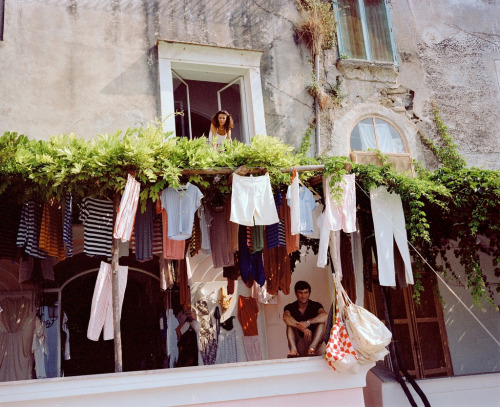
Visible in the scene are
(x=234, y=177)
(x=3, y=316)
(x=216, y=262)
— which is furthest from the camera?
(x=3, y=316)

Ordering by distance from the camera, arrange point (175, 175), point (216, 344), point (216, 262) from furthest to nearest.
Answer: point (216, 344) < point (216, 262) < point (175, 175)

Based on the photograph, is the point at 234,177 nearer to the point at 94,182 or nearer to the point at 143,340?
the point at 94,182

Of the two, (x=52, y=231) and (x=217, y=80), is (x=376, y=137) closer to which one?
(x=217, y=80)

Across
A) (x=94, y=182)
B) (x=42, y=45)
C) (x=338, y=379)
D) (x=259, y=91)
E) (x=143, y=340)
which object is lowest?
(x=338, y=379)

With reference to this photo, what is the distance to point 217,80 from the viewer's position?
9.65 m

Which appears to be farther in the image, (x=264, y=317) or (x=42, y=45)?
(x=264, y=317)

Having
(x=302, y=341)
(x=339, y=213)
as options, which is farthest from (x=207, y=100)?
(x=302, y=341)

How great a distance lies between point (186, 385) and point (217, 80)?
5595mm

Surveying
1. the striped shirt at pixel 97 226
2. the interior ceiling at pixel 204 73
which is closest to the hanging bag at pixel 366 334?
the striped shirt at pixel 97 226

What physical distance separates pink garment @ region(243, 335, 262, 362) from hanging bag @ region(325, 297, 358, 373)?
2692 mm

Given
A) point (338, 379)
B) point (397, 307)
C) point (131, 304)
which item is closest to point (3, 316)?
point (131, 304)

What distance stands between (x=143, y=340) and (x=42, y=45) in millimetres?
5110

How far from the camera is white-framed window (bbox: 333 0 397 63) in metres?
10.1

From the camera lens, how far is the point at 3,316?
826cm
